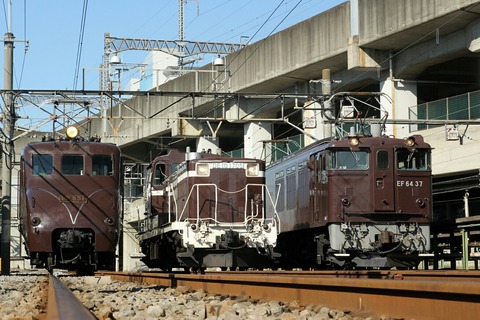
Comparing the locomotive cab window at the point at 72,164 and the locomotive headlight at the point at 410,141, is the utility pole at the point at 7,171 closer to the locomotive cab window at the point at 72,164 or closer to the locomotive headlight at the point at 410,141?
the locomotive cab window at the point at 72,164

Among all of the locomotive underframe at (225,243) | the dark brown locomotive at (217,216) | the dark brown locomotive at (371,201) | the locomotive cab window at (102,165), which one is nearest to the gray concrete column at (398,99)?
the dark brown locomotive at (371,201)

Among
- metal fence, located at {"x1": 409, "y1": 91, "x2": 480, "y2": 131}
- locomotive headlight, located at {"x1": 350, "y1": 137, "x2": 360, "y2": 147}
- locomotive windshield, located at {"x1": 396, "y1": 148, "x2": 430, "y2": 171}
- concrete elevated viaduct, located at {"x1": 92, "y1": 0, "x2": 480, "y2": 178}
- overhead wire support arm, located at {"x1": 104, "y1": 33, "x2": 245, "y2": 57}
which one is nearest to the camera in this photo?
locomotive headlight, located at {"x1": 350, "y1": 137, "x2": 360, "y2": 147}

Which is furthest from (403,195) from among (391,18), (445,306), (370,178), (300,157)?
(445,306)

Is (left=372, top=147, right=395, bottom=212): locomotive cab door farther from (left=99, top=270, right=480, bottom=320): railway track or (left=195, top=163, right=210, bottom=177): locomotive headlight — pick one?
(left=99, top=270, right=480, bottom=320): railway track

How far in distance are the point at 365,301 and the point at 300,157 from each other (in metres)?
15.2

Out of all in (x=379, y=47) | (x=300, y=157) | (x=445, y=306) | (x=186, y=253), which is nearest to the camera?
(x=445, y=306)

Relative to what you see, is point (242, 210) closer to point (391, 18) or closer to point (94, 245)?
point (94, 245)

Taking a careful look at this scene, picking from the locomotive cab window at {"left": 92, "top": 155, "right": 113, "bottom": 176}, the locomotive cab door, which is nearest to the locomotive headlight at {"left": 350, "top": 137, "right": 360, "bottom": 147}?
the locomotive cab door

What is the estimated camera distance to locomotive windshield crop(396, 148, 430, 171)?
20250 millimetres

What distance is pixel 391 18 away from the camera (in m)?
28.5

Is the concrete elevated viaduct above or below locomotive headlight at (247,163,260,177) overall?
above

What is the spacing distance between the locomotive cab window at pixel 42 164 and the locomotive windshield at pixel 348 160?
6.60 m

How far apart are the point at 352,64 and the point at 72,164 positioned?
44.2 feet

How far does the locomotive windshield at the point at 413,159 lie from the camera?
20250 mm
